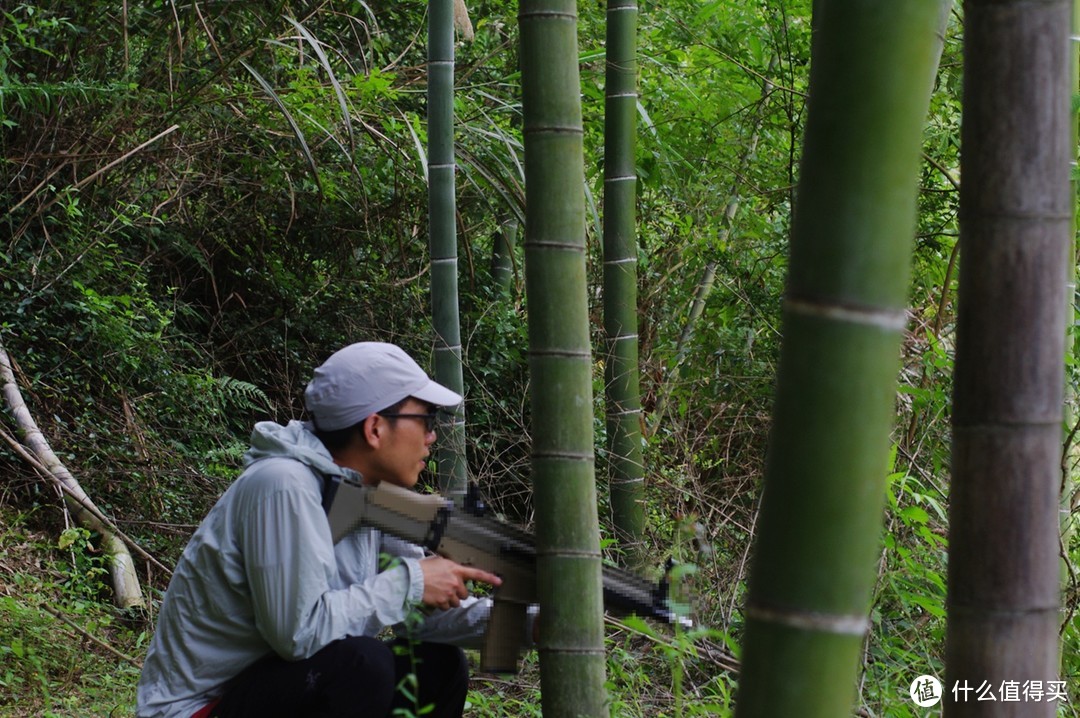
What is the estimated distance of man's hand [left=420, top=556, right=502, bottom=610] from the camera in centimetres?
253

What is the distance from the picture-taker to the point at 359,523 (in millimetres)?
2572

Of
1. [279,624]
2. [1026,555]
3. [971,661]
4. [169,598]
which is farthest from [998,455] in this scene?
[169,598]

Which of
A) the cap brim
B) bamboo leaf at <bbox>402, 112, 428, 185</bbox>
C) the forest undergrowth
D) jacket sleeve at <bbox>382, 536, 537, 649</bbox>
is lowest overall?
the forest undergrowth

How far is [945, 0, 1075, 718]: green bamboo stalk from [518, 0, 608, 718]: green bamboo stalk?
3.20 feet

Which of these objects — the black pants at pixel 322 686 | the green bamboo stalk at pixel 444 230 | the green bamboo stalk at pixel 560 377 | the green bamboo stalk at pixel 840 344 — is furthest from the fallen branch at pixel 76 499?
the green bamboo stalk at pixel 840 344

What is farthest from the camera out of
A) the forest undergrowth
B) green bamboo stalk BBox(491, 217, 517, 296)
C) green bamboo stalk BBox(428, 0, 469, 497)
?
green bamboo stalk BBox(491, 217, 517, 296)

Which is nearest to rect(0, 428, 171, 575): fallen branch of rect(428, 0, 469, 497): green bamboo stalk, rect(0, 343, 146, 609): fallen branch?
rect(0, 343, 146, 609): fallen branch

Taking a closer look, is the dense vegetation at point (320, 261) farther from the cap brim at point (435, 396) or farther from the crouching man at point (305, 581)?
the cap brim at point (435, 396)

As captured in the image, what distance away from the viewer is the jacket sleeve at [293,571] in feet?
7.78

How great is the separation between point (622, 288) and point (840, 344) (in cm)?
362

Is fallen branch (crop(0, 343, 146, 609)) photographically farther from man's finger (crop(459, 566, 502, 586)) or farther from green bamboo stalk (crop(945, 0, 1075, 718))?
green bamboo stalk (crop(945, 0, 1075, 718))

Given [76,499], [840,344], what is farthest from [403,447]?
[76,499]

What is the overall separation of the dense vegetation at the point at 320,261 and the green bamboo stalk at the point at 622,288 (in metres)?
0.12

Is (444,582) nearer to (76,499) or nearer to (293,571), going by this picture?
(293,571)
